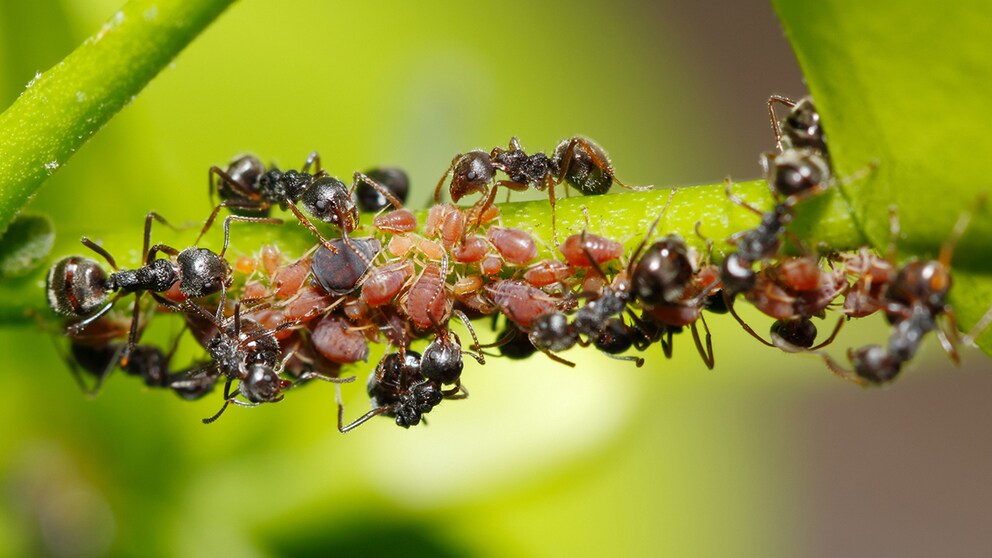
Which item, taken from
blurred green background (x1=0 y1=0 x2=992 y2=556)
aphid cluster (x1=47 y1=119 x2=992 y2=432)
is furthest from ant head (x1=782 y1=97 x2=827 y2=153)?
blurred green background (x1=0 y1=0 x2=992 y2=556)

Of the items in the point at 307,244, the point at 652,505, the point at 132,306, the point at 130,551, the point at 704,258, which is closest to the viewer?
the point at 704,258

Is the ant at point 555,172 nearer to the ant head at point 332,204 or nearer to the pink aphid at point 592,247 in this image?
the ant head at point 332,204

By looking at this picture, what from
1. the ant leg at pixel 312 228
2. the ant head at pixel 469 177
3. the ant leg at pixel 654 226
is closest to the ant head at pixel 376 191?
the ant head at pixel 469 177

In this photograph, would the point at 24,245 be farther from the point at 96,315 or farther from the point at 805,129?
the point at 805,129

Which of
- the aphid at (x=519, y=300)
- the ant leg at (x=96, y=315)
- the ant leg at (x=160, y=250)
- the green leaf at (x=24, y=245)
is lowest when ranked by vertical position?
the aphid at (x=519, y=300)

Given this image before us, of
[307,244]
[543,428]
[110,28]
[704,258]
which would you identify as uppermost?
[110,28]

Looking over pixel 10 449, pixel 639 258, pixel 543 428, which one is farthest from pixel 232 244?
pixel 10 449

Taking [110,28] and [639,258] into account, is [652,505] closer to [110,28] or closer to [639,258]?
[639,258]

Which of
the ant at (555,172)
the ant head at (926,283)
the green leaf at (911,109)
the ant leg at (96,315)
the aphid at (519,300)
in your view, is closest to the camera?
the green leaf at (911,109)
